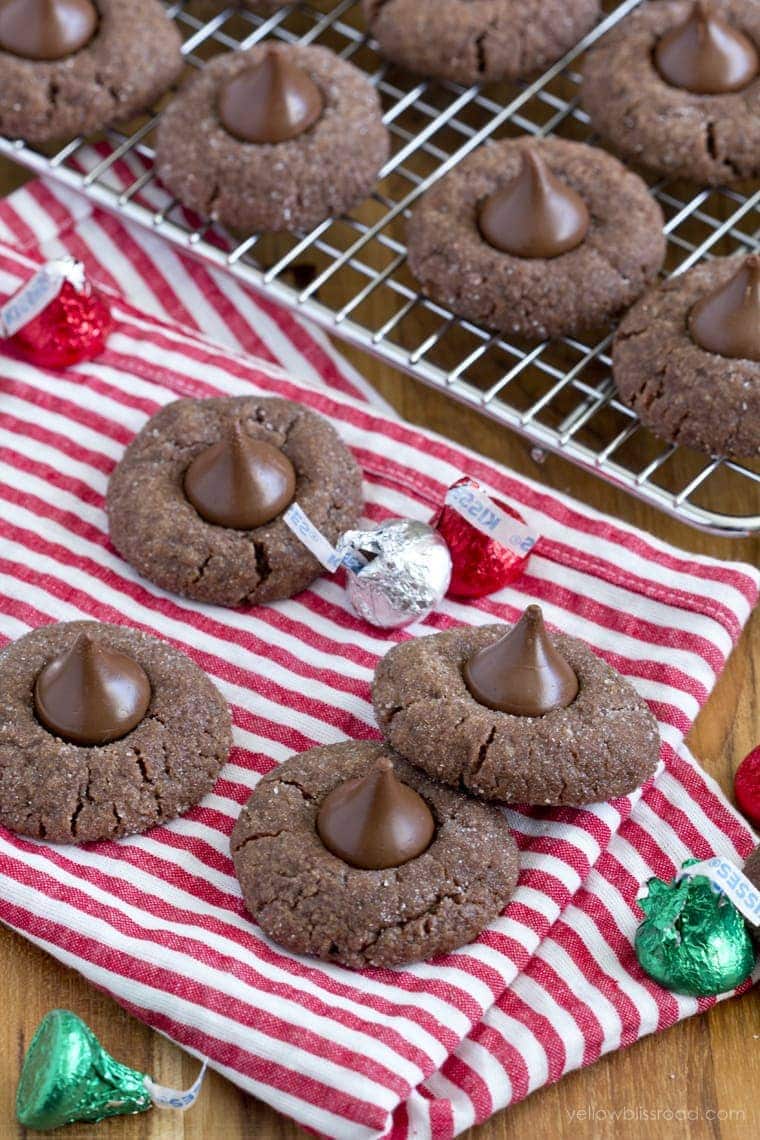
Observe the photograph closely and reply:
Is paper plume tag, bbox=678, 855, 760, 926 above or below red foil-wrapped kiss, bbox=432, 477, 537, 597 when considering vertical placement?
below

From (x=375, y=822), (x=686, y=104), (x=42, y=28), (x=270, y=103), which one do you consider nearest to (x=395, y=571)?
(x=375, y=822)

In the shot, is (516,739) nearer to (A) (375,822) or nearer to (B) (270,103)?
(A) (375,822)

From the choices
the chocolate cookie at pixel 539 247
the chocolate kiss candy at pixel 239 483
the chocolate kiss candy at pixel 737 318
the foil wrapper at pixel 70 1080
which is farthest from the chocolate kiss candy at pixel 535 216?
the foil wrapper at pixel 70 1080

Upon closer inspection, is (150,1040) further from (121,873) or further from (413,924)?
(413,924)

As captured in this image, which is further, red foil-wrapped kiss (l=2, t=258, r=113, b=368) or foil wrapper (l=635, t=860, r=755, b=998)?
red foil-wrapped kiss (l=2, t=258, r=113, b=368)

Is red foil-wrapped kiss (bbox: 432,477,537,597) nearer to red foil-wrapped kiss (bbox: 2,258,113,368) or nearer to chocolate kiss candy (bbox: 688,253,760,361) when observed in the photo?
chocolate kiss candy (bbox: 688,253,760,361)

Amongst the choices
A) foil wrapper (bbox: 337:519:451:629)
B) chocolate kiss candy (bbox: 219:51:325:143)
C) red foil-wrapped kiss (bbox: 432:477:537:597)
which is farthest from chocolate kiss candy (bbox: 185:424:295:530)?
chocolate kiss candy (bbox: 219:51:325:143)

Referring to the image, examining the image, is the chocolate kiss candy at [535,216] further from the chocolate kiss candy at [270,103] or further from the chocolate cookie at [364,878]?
the chocolate cookie at [364,878]
